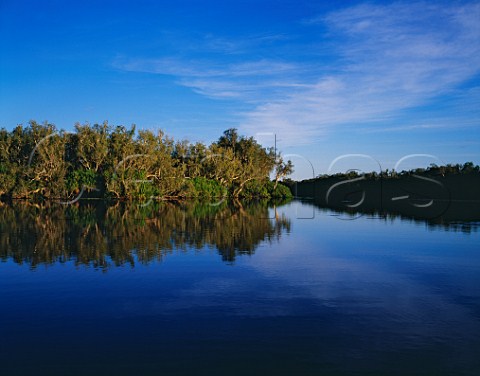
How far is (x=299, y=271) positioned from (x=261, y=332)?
25.0ft

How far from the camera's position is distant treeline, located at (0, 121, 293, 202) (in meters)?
80.2

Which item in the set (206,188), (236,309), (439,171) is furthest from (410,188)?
(236,309)

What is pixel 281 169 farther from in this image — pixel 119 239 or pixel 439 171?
pixel 119 239

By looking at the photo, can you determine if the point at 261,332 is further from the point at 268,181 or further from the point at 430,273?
the point at 268,181

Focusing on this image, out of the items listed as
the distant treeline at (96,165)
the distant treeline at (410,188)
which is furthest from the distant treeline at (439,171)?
the distant treeline at (96,165)

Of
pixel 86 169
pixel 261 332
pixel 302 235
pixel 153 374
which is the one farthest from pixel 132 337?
pixel 86 169

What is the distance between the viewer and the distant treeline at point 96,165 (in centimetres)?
8019

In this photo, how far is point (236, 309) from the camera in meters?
11.8

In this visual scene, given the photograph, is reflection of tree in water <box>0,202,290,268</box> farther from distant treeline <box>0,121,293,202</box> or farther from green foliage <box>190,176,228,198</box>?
green foliage <box>190,176,228,198</box>

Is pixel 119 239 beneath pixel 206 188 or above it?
beneath

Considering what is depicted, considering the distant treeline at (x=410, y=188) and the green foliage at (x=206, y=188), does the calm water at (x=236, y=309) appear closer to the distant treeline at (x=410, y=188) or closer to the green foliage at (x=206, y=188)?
the distant treeline at (x=410, y=188)

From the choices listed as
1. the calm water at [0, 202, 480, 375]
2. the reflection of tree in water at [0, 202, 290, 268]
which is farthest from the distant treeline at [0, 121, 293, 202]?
the calm water at [0, 202, 480, 375]

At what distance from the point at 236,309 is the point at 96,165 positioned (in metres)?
79.3

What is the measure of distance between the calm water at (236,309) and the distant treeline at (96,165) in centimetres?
5797
